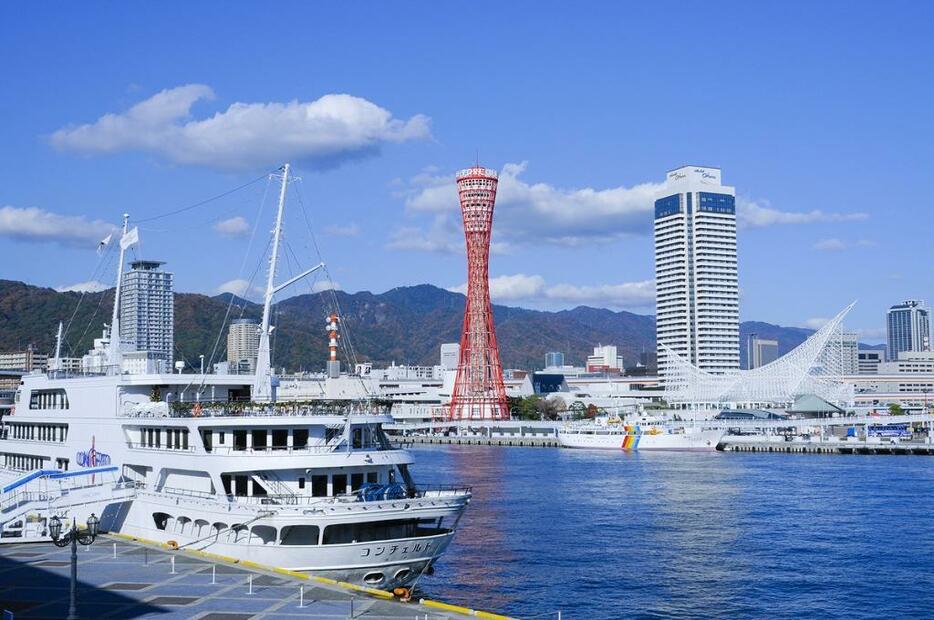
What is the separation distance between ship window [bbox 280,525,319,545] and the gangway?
26.1 ft

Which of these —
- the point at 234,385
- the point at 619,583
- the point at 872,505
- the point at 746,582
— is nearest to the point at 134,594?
the point at 234,385

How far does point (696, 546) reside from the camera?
41906 millimetres

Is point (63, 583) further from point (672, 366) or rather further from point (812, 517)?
point (672, 366)

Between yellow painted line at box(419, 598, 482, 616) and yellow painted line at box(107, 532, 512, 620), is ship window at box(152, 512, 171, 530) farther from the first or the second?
yellow painted line at box(419, 598, 482, 616)

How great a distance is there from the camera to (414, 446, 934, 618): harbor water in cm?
3231

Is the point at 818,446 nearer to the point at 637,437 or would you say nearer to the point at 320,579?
the point at 637,437

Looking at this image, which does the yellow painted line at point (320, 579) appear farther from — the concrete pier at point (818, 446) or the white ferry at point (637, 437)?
the white ferry at point (637, 437)

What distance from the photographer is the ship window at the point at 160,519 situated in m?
32.4

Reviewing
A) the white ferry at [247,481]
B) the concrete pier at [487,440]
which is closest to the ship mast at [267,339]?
the white ferry at [247,481]

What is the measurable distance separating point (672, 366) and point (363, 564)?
16016 centimetres

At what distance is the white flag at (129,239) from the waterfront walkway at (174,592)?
1590cm

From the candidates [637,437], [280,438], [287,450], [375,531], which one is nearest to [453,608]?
[375,531]

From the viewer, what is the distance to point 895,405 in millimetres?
164125

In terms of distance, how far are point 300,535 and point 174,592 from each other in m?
4.93
